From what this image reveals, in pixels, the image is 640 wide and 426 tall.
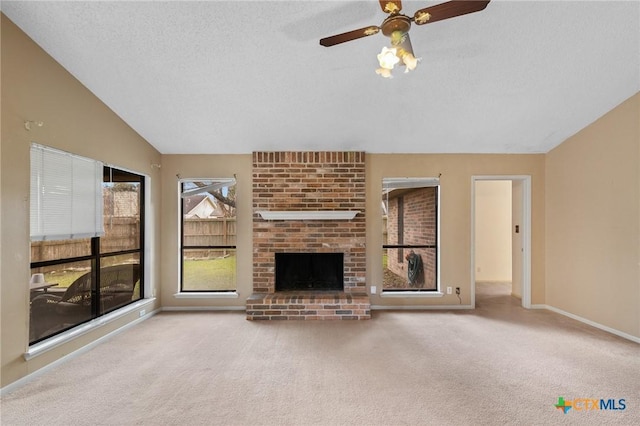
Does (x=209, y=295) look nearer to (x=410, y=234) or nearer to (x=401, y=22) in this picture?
(x=410, y=234)

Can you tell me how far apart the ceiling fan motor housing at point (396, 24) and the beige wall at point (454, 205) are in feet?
8.60

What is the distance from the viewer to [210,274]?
445 centimetres

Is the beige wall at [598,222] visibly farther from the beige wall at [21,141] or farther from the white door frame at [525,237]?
the beige wall at [21,141]

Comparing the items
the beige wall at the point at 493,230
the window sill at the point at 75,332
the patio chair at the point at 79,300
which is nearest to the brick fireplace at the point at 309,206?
the window sill at the point at 75,332

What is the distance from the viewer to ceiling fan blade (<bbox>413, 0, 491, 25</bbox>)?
58.5 inches

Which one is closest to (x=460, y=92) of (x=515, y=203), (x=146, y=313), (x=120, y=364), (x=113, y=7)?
(x=515, y=203)

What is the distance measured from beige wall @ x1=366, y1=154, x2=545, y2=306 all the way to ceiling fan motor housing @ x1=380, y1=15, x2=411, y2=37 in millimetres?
2621

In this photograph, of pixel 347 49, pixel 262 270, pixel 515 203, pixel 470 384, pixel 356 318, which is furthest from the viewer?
pixel 515 203

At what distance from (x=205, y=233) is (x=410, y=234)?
10.9 feet

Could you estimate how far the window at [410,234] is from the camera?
4.34 m

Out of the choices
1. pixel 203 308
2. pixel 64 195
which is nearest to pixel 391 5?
pixel 64 195

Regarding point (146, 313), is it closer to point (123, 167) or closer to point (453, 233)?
point (123, 167)

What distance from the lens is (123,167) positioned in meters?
3.47

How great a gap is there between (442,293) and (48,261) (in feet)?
15.9
